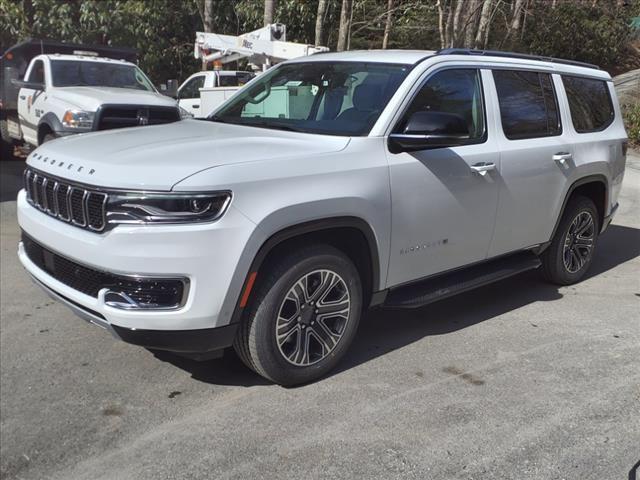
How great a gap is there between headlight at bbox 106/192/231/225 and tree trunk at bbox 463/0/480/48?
12395 mm

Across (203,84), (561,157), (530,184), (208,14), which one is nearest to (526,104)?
(561,157)

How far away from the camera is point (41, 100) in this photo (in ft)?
32.5

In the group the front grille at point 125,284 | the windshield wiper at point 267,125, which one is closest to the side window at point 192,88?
the windshield wiper at point 267,125

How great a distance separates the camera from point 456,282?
4395 mm

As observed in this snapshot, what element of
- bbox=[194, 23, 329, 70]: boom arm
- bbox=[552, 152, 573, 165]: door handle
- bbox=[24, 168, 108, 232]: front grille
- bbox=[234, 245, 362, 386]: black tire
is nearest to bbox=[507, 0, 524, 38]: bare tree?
bbox=[194, 23, 329, 70]: boom arm

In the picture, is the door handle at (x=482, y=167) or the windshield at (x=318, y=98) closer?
the windshield at (x=318, y=98)

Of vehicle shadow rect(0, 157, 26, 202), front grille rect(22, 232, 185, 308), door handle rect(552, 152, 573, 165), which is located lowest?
vehicle shadow rect(0, 157, 26, 202)

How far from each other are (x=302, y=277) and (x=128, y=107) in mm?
6453

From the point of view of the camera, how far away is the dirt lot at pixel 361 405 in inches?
119

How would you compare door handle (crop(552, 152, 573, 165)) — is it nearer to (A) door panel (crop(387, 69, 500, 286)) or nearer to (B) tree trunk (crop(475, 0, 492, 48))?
(A) door panel (crop(387, 69, 500, 286))

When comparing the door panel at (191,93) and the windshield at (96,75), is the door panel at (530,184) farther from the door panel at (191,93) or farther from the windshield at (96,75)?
the door panel at (191,93)

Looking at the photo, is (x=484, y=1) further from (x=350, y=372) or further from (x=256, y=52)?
(x=350, y=372)

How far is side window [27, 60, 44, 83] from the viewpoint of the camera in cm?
1061

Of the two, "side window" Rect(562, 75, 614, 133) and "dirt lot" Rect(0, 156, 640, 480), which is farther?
"side window" Rect(562, 75, 614, 133)
